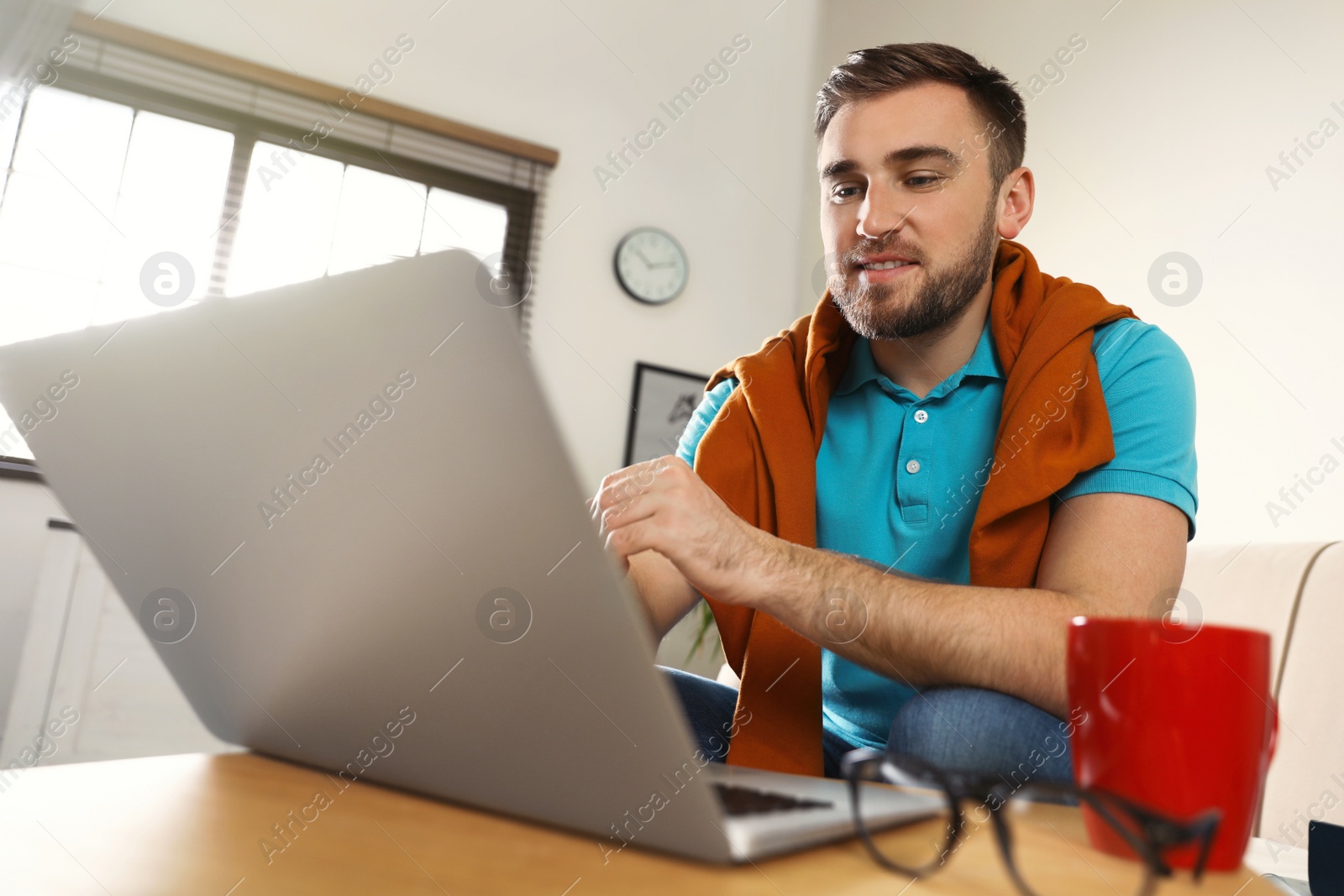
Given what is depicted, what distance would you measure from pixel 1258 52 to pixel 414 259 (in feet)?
8.06

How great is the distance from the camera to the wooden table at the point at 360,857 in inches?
13.4

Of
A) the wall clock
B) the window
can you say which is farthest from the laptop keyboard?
the wall clock

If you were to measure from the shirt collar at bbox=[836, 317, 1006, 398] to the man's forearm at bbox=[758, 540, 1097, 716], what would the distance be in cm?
42

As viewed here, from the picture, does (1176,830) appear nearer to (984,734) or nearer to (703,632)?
(984,734)

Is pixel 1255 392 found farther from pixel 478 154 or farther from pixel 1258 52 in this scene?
pixel 478 154

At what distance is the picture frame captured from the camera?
3311 mm

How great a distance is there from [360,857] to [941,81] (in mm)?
1258

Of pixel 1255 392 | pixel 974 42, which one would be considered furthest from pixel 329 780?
pixel 974 42

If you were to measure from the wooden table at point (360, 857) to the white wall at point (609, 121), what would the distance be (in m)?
2.52

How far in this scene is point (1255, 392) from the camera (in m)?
2.04

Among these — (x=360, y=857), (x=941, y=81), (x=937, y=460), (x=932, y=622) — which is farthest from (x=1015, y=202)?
(x=360, y=857)

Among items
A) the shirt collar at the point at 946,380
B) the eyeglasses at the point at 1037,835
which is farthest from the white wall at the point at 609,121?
the eyeglasses at the point at 1037,835

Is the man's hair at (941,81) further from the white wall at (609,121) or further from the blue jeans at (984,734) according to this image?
the white wall at (609,121)

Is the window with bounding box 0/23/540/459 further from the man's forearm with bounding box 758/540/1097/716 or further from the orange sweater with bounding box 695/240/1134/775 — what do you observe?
the man's forearm with bounding box 758/540/1097/716
